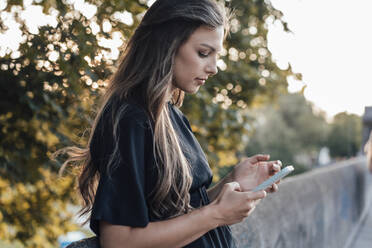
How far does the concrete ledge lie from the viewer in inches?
106

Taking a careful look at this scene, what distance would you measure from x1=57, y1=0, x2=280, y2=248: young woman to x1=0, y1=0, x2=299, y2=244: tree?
1.51ft

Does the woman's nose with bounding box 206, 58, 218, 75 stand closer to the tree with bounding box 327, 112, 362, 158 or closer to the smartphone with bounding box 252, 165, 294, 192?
the smartphone with bounding box 252, 165, 294, 192

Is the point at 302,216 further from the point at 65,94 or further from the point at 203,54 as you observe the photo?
the point at 203,54

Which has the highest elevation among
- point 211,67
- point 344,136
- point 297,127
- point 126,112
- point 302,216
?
point 211,67

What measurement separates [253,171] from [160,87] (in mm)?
586

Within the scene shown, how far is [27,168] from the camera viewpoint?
3.24m

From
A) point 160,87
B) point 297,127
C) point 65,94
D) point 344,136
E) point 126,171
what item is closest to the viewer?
point 126,171

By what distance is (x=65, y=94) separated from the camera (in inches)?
110

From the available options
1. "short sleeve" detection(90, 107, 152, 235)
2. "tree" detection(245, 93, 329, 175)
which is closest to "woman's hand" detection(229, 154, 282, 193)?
"short sleeve" detection(90, 107, 152, 235)

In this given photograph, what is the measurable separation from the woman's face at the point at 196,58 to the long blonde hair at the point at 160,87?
0.9 inches

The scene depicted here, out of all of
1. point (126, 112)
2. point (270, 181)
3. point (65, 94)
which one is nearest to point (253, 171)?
point (270, 181)

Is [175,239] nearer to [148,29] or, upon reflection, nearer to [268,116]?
[148,29]

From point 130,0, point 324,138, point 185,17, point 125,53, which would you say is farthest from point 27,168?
point 324,138

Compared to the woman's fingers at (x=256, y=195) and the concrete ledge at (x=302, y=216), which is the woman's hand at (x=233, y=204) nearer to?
the woman's fingers at (x=256, y=195)
